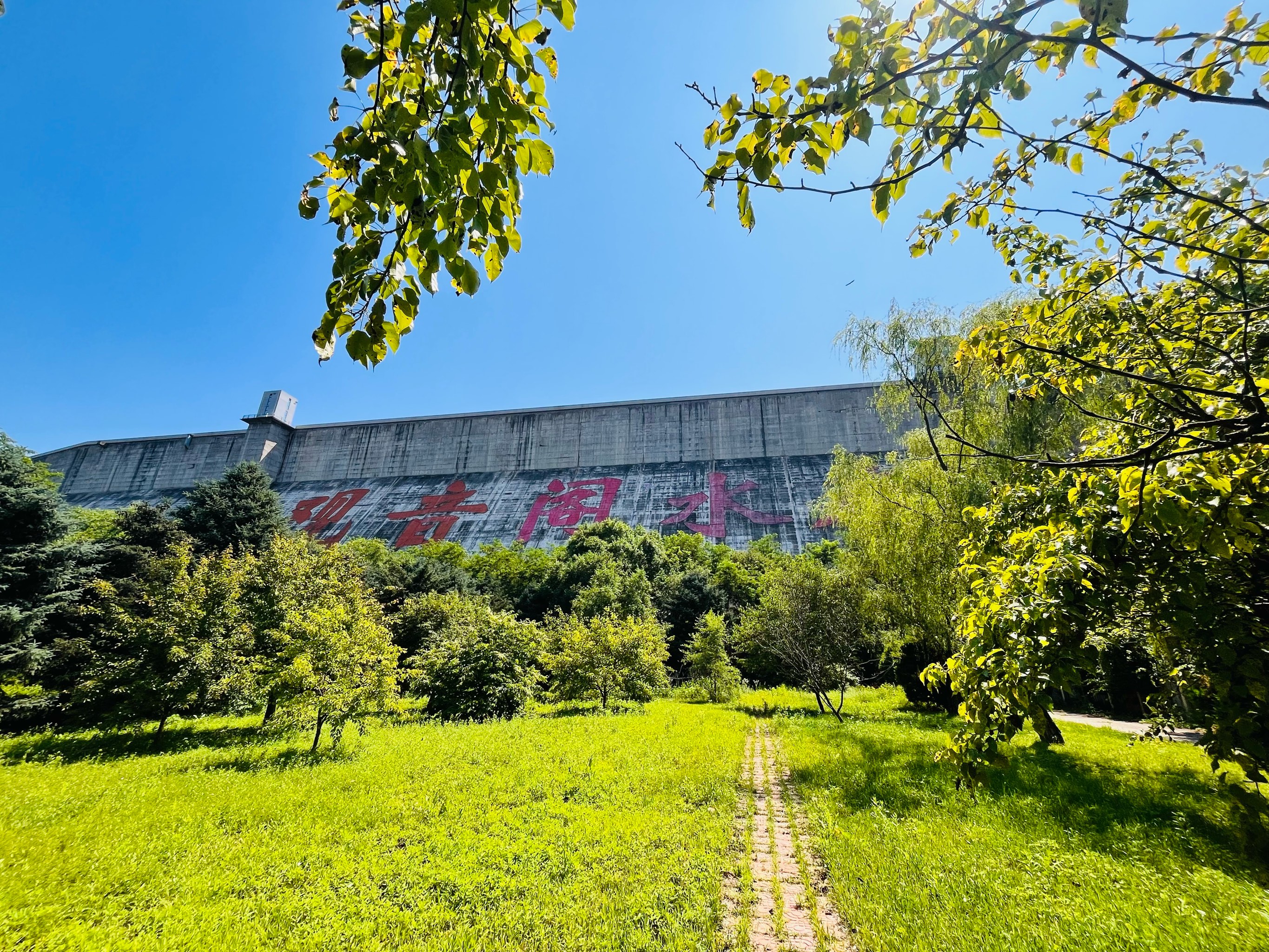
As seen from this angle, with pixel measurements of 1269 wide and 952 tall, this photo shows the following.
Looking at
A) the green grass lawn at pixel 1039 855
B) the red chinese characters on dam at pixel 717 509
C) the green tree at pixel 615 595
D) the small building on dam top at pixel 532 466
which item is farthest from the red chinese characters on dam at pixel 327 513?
the green grass lawn at pixel 1039 855

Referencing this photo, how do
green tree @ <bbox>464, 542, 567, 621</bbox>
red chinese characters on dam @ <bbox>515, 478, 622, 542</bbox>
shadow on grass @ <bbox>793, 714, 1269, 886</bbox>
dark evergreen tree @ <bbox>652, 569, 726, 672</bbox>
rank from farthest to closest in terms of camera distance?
red chinese characters on dam @ <bbox>515, 478, 622, 542</bbox> < green tree @ <bbox>464, 542, 567, 621</bbox> < dark evergreen tree @ <bbox>652, 569, 726, 672</bbox> < shadow on grass @ <bbox>793, 714, 1269, 886</bbox>

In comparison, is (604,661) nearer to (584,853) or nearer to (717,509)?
(584,853)

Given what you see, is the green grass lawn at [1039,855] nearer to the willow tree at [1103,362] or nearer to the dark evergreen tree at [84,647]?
the willow tree at [1103,362]

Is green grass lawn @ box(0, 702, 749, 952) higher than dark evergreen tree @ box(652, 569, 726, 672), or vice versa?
dark evergreen tree @ box(652, 569, 726, 672)

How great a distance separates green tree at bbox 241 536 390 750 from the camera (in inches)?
344

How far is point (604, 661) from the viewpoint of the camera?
14938 mm

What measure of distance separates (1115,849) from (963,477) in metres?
5.43

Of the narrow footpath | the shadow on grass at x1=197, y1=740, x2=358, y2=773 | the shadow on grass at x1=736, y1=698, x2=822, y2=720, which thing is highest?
the narrow footpath

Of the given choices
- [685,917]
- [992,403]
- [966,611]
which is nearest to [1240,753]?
[966,611]

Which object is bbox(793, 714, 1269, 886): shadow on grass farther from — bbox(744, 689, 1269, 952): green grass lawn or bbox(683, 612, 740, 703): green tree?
bbox(683, 612, 740, 703): green tree

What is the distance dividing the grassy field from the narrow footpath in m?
0.15

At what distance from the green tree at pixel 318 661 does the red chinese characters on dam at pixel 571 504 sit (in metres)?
19.7

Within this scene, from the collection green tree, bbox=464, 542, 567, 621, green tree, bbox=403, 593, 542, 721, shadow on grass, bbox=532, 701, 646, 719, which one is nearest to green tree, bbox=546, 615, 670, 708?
shadow on grass, bbox=532, 701, 646, 719

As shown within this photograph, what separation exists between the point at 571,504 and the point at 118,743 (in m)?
25.6
